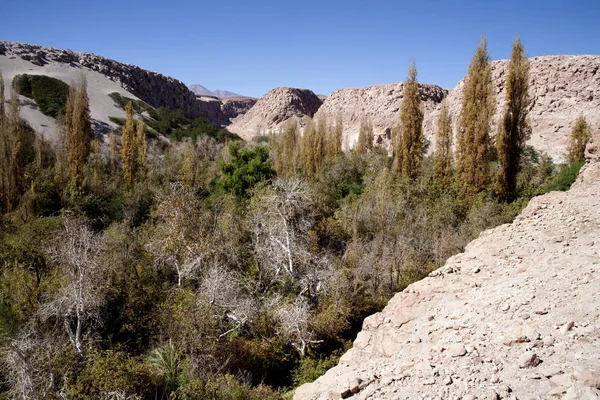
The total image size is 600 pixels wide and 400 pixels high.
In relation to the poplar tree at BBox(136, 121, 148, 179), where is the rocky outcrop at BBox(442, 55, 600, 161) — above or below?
above

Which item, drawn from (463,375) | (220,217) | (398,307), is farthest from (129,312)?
(463,375)

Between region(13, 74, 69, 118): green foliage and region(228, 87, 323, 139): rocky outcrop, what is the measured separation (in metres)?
42.9

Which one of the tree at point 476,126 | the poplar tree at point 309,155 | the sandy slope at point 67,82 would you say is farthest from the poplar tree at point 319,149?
the sandy slope at point 67,82

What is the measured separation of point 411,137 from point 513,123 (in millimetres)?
5156

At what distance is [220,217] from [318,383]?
10.3 metres

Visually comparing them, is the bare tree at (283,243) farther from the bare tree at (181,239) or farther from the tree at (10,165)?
the tree at (10,165)

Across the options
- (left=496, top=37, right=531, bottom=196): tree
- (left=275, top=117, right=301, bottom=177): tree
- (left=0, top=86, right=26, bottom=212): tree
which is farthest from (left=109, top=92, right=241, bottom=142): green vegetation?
(left=496, top=37, right=531, bottom=196): tree

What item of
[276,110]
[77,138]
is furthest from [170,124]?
[276,110]

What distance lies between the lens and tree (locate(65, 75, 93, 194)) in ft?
72.5

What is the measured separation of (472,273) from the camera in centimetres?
841

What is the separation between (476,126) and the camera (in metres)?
17.7

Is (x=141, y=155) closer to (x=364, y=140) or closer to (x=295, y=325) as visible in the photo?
(x=295, y=325)

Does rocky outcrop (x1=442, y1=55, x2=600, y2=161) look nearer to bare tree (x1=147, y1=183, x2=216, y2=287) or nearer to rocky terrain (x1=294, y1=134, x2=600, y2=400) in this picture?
rocky terrain (x1=294, y1=134, x2=600, y2=400)

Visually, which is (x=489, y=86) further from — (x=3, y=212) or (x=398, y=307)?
(x=3, y=212)
